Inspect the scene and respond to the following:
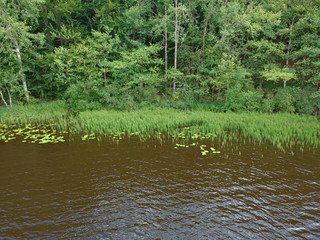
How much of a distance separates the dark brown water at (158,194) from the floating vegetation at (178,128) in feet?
4.86

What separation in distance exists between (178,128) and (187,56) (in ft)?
27.2

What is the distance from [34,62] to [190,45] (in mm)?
13739

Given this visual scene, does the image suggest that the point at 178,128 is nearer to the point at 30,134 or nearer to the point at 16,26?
the point at 30,134

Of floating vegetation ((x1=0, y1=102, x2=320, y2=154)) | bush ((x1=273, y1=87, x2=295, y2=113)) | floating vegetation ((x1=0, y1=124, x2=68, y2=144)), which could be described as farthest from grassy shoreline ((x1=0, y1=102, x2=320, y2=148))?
bush ((x1=273, y1=87, x2=295, y2=113))

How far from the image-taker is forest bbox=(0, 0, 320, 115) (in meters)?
14.7

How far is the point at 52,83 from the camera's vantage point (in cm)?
1945

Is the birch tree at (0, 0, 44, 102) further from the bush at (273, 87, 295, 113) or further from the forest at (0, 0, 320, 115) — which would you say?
the bush at (273, 87, 295, 113)

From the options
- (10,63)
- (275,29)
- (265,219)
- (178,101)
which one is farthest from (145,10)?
(265,219)

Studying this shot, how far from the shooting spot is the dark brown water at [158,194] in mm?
4262

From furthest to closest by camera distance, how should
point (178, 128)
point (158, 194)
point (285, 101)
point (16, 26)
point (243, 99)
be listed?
point (16, 26), point (243, 99), point (285, 101), point (178, 128), point (158, 194)

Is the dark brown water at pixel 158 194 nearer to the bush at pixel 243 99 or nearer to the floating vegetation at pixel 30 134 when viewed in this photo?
the floating vegetation at pixel 30 134

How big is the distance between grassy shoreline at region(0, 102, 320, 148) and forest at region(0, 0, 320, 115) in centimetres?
251

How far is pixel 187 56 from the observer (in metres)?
17.5

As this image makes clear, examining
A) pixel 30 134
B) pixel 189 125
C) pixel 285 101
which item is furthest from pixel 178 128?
pixel 285 101
